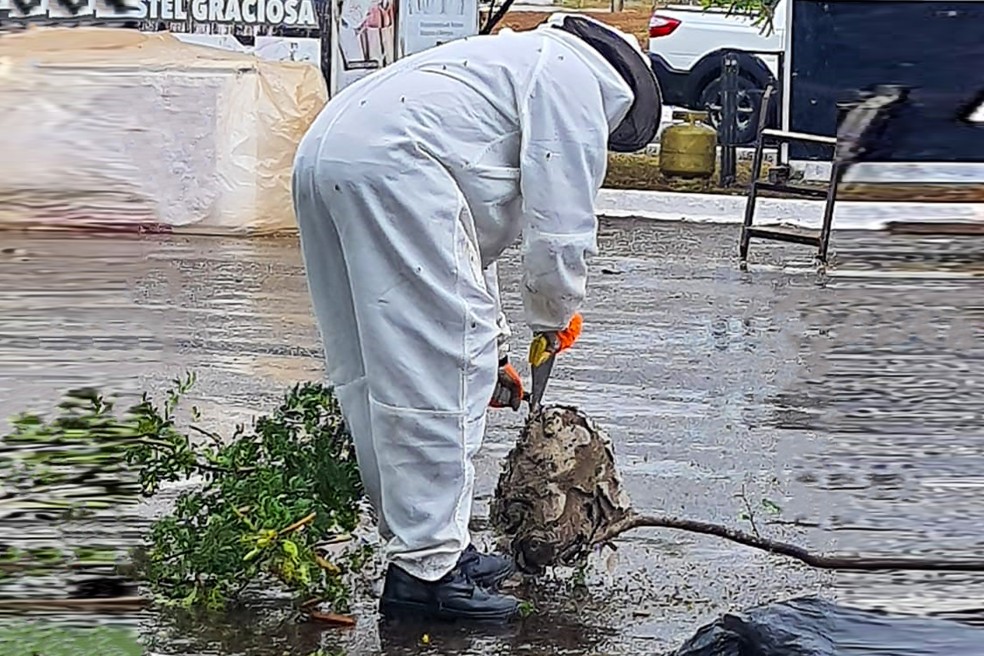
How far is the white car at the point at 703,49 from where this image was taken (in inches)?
854

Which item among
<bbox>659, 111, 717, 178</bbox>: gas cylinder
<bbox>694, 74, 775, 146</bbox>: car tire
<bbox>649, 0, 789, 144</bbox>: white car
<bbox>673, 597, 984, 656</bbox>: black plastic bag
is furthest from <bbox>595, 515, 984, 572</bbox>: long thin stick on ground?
<bbox>649, 0, 789, 144</bbox>: white car

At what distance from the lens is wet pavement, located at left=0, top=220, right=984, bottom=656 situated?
4.82 m

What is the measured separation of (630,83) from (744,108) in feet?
46.9

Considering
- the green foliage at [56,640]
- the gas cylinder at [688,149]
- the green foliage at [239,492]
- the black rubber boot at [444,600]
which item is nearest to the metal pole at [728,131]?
the gas cylinder at [688,149]

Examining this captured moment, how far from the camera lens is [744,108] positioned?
61.9ft

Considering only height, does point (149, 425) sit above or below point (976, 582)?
above

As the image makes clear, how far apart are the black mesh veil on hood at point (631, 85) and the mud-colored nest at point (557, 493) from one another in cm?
90

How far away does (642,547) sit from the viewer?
574 cm

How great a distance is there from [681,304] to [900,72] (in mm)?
3937

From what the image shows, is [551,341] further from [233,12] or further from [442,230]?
[233,12]

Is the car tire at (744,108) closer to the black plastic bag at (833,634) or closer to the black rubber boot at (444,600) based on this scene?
the black rubber boot at (444,600)

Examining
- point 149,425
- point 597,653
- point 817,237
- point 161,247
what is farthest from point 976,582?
point 161,247

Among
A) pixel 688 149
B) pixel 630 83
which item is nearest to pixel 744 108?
pixel 688 149

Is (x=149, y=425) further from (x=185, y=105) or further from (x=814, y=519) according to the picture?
(x=185, y=105)
